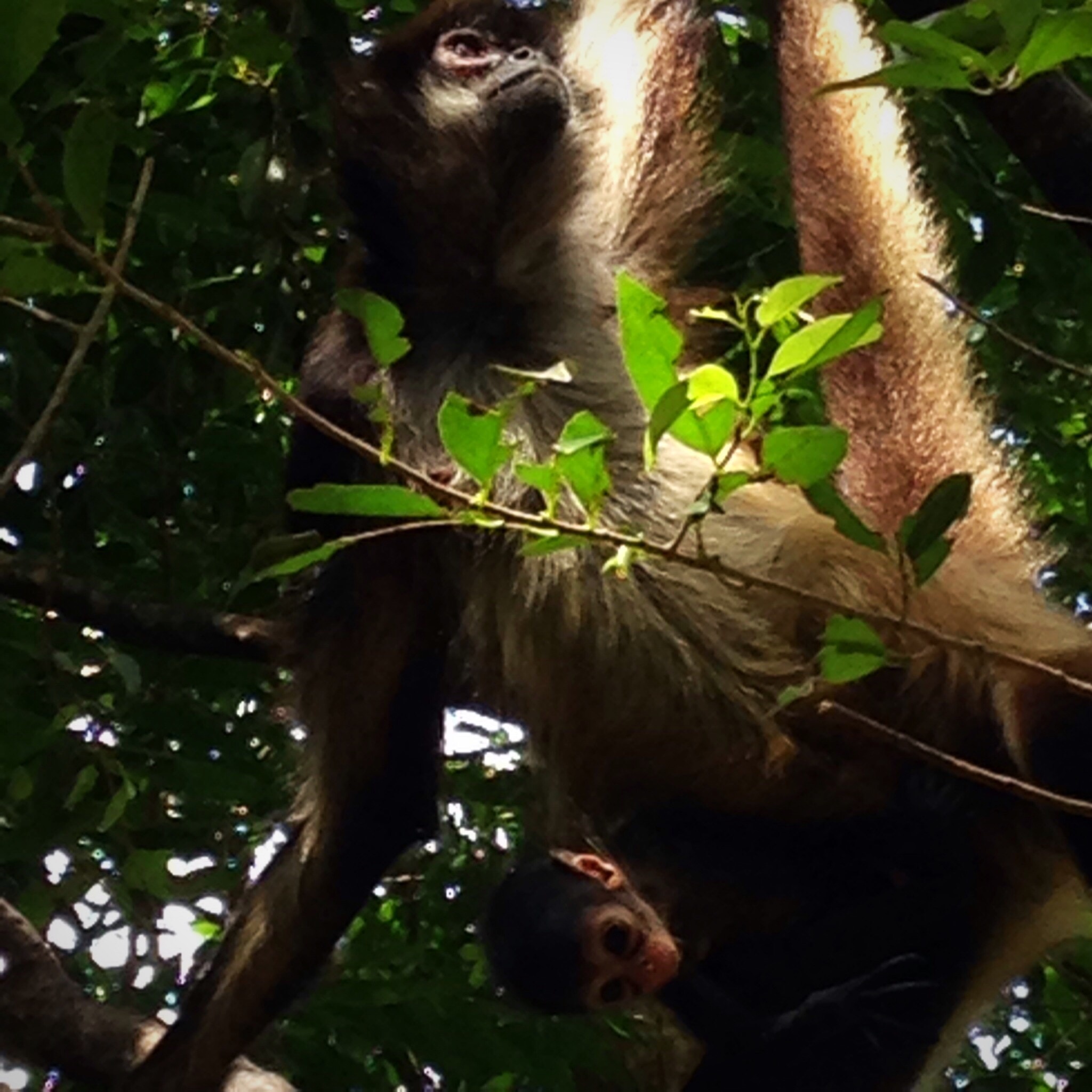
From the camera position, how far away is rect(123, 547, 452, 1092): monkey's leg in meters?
3.71

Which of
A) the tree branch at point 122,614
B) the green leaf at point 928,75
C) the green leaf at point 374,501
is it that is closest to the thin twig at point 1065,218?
the green leaf at point 928,75

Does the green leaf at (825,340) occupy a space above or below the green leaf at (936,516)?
above

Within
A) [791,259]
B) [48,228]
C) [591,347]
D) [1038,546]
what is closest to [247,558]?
[591,347]

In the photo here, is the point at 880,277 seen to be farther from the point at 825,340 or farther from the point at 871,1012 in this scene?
the point at 825,340

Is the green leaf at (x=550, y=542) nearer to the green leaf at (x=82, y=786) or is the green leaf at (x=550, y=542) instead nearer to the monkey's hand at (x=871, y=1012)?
the monkey's hand at (x=871, y=1012)

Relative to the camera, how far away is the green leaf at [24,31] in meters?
1.99

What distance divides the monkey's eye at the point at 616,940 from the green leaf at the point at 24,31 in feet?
5.96

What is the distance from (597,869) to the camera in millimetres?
3373

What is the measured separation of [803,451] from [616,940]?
174 centimetres

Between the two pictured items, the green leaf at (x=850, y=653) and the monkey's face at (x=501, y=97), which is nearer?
the green leaf at (x=850, y=653)

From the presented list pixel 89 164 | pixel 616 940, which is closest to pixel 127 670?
pixel 616 940

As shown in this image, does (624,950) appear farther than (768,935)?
No

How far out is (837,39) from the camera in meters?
3.19

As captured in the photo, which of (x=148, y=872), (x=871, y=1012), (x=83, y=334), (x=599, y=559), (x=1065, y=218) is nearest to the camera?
(x=83, y=334)
